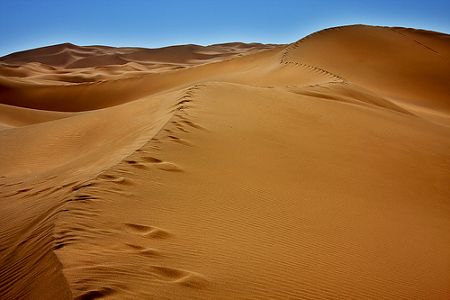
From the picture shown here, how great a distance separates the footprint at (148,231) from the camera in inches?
109

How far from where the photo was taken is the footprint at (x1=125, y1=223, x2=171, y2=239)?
278 centimetres

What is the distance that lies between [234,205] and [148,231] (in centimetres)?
86

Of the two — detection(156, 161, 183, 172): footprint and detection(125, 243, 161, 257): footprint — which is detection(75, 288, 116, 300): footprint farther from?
detection(156, 161, 183, 172): footprint

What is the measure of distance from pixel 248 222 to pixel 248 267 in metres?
0.61

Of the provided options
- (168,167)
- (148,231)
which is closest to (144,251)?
(148,231)

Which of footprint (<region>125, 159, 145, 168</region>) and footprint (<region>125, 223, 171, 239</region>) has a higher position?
footprint (<region>125, 159, 145, 168</region>)

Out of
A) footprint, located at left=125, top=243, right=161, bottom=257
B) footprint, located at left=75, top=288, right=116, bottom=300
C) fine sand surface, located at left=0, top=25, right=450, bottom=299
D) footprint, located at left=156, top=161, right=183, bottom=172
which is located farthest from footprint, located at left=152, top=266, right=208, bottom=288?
footprint, located at left=156, top=161, right=183, bottom=172

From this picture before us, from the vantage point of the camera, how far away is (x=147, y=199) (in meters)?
3.28

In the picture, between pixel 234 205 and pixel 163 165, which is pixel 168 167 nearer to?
pixel 163 165

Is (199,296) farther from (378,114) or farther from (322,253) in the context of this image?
(378,114)

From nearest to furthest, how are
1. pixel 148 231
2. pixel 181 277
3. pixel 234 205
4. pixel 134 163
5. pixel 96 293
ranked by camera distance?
pixel 96 293, pixel 181 277, pixel 148 231, pixel 234 205, pixel 134 163

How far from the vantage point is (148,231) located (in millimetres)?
2822

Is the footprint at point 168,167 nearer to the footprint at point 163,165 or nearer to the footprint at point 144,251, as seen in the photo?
the footprint at point 163,165

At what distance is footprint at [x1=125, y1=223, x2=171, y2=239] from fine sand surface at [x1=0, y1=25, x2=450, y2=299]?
0.04ft
